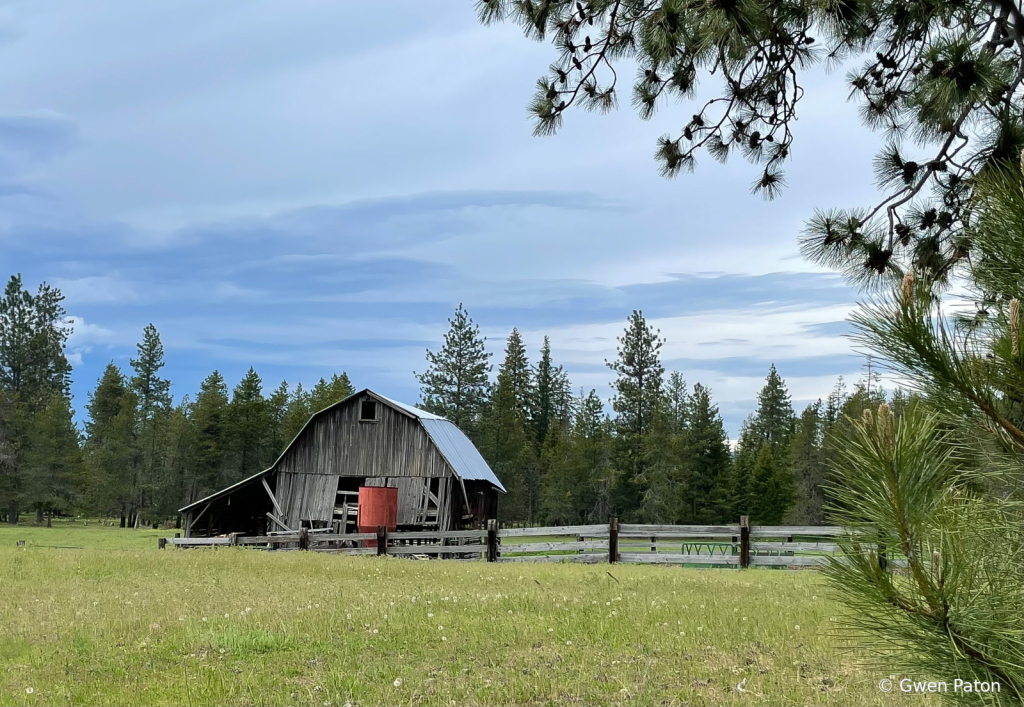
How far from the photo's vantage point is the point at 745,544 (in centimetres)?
1978

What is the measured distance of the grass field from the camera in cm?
659

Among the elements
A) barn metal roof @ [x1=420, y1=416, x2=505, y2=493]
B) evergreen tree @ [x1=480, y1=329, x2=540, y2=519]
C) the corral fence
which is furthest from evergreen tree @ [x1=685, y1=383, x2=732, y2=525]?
the corral fence

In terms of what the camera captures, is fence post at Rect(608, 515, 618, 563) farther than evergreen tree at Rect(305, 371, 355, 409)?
No

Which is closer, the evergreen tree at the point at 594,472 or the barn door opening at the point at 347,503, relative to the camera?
the barn door opening at the point at 347,503

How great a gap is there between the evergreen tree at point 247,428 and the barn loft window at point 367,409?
32.2 meters

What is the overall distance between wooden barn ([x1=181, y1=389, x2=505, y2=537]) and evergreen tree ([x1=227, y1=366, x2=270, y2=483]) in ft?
93.5

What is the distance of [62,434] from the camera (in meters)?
60.7

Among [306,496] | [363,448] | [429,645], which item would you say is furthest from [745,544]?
[306,496]

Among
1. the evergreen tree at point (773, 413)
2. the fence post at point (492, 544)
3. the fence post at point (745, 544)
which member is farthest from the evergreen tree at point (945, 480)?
the evergreen tree at point (773, 413)

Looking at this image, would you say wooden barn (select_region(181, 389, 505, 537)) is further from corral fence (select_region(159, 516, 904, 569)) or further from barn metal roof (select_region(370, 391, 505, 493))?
corral fence (select_region(159, 516, 904, 569))

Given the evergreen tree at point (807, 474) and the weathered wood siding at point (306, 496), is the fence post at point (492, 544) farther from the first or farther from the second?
the evergreen tree at point (807, 474)

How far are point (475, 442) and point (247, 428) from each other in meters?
18.6

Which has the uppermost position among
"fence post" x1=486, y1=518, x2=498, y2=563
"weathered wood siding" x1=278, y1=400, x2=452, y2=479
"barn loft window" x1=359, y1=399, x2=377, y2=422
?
"barn loft window" x1=359, y1=399, x2=377, y2=422

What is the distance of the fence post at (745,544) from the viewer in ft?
64.1
